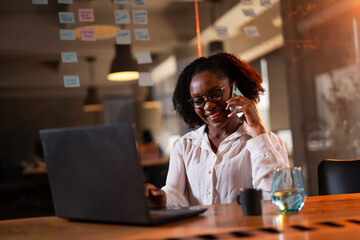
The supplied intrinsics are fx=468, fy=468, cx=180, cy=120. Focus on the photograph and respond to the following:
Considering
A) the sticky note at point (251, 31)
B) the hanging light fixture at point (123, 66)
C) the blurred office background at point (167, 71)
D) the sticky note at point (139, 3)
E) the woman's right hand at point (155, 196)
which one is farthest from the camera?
the sticky note at point (251, 31)

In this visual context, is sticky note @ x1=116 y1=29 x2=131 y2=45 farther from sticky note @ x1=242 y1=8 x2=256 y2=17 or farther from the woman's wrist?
the woman's wrist

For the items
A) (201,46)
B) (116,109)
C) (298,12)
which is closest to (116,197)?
(116,109)

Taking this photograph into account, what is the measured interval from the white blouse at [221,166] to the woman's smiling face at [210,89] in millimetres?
83

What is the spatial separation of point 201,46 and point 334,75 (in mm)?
1186

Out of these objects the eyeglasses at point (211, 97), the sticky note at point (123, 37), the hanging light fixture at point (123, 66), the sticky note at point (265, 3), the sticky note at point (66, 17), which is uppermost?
the sticky note at point (265, 3)

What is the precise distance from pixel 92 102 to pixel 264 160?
6.22 feet

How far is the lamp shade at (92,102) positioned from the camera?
3428 mm

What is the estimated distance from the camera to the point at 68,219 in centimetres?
153

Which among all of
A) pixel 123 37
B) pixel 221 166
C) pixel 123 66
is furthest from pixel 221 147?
pixel 123 37

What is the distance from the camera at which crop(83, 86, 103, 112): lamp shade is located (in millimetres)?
3428

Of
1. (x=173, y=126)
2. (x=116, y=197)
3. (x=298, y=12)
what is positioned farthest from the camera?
(x=298, y=12)

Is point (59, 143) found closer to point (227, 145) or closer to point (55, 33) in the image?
point (227, 145)

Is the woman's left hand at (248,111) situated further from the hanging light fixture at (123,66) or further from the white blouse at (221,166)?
the hanging light fixture at (123,66)

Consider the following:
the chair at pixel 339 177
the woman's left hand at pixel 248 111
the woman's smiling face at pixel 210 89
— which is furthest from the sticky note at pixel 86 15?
the chair at pixel 339 177
